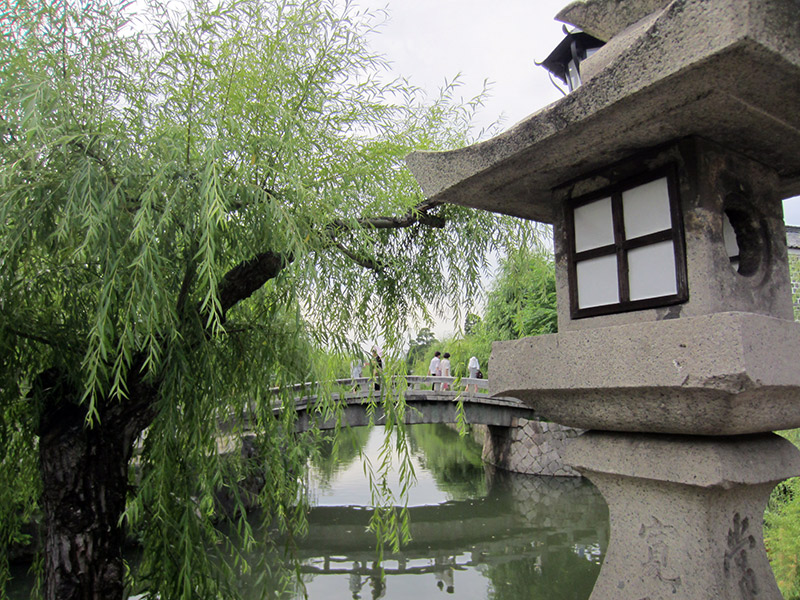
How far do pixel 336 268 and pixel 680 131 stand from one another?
1704 millimetres

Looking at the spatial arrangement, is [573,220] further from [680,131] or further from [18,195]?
[18,195]

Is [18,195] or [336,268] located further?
[336,268]

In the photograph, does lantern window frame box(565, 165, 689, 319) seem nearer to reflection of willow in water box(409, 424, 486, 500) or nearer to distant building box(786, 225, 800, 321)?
distant building box(786, 225, 800, 321)

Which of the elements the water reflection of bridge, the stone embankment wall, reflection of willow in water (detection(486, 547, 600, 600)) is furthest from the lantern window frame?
the stone embankment wall

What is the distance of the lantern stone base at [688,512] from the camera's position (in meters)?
1.84

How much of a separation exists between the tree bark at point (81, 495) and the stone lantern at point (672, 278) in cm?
188

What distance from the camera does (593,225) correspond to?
2.22 metres

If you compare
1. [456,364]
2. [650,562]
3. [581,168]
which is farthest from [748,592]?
[456,364]

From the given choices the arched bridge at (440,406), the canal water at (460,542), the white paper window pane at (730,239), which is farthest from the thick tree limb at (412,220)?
the arched bridge at (440,406)

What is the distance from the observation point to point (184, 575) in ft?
7.72

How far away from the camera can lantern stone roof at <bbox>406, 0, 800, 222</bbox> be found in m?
1.40

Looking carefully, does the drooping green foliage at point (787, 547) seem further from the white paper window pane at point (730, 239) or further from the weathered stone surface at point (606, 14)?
the weathered stone surface at point (606, 14)

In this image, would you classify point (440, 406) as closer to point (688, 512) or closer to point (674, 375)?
point (688, 512)

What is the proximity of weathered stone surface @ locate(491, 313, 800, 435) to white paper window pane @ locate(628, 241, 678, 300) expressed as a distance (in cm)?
21
